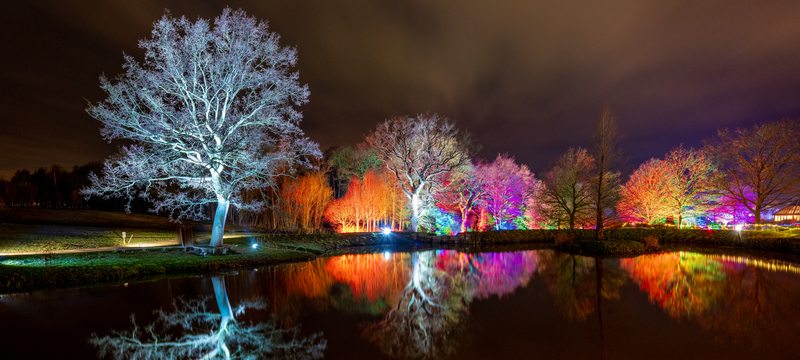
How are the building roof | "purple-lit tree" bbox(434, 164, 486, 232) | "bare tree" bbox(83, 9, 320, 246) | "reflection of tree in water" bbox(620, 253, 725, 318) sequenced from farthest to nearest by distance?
the building roof
"purple-lit tree" bbox(434, 164, 486, 232)
"bare tree" bbox(83, 9, 320, 246)
"reflection of tree in water" bbox(620, 253, 725, 318)

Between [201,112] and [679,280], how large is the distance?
69.0ft

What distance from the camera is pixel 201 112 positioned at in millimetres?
16062

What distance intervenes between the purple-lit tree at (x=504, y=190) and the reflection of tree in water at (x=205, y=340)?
1077 inches

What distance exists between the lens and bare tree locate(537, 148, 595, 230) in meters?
25.0

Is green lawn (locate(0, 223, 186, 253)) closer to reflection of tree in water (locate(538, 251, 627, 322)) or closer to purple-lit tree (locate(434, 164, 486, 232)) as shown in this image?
reflection of tree in water (locate(538, 251, 627, 322))

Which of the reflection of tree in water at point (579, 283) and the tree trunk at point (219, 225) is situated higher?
the tree trunk at point (219, 225)

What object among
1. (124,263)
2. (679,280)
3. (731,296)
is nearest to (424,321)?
(731,296)

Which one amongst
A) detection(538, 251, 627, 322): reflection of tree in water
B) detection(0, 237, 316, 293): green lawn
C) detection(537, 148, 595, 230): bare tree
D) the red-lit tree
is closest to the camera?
detection(538, 251, 627, 322): reflection of tree in water

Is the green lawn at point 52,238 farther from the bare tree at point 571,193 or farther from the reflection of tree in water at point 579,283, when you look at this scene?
the bare tree at point 571,193

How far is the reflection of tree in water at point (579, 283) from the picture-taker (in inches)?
368

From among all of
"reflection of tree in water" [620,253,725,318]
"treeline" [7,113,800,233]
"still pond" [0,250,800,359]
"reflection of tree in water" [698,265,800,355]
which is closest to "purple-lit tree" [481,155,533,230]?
"treeline" [7,113,800,233]

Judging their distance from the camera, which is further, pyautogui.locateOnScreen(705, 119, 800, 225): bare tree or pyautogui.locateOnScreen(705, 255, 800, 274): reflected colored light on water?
pyautogui.locateOnScreen(705, 119, 800, 225): bare tree

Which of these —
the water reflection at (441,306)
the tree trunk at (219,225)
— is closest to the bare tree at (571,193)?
the water reflection at (441,306)

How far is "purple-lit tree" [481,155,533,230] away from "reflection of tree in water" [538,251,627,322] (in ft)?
49.0
